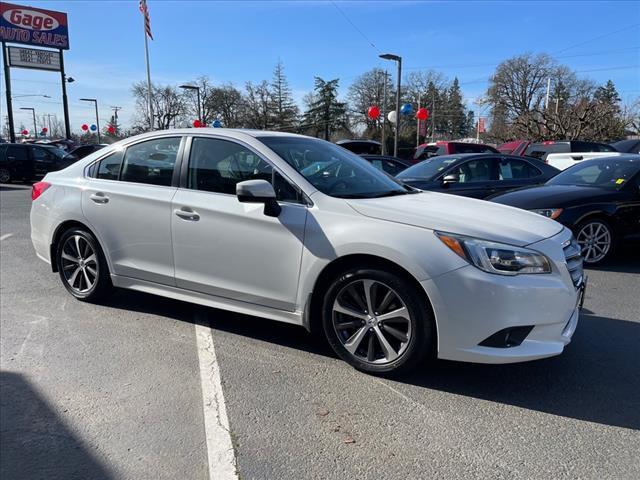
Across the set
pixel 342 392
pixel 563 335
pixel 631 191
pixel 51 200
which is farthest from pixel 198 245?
pixel 631 191

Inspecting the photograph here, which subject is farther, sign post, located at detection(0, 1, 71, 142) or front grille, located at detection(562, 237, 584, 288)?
sign post, located at detection(0, 1, 71, 142)

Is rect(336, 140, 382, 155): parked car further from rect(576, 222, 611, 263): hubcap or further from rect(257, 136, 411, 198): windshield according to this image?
rect(257, 136, 411, 198): windshield

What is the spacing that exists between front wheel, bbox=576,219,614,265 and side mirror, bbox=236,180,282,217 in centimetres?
469

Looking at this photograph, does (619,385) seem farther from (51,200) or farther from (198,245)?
(51,200)

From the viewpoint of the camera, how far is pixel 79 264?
4.79 meters

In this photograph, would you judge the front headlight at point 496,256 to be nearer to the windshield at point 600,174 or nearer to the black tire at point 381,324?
the black tire at point 381,324

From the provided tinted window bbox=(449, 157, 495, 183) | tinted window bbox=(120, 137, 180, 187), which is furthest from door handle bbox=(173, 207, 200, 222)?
tinted window bbox=(449, 157, 495, 183)

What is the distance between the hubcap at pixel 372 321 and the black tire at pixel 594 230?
13.9 ft

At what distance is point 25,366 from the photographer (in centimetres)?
354

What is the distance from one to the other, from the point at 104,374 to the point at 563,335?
3.03 m

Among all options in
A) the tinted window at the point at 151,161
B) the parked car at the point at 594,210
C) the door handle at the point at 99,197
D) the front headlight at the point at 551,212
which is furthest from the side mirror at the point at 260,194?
the front headlight at the point at 551,212

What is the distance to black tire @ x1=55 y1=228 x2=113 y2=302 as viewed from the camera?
4614 mm

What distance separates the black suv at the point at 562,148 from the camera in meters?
15.1

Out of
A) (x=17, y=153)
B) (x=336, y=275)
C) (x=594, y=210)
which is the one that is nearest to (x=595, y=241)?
(x=594, y=210)
